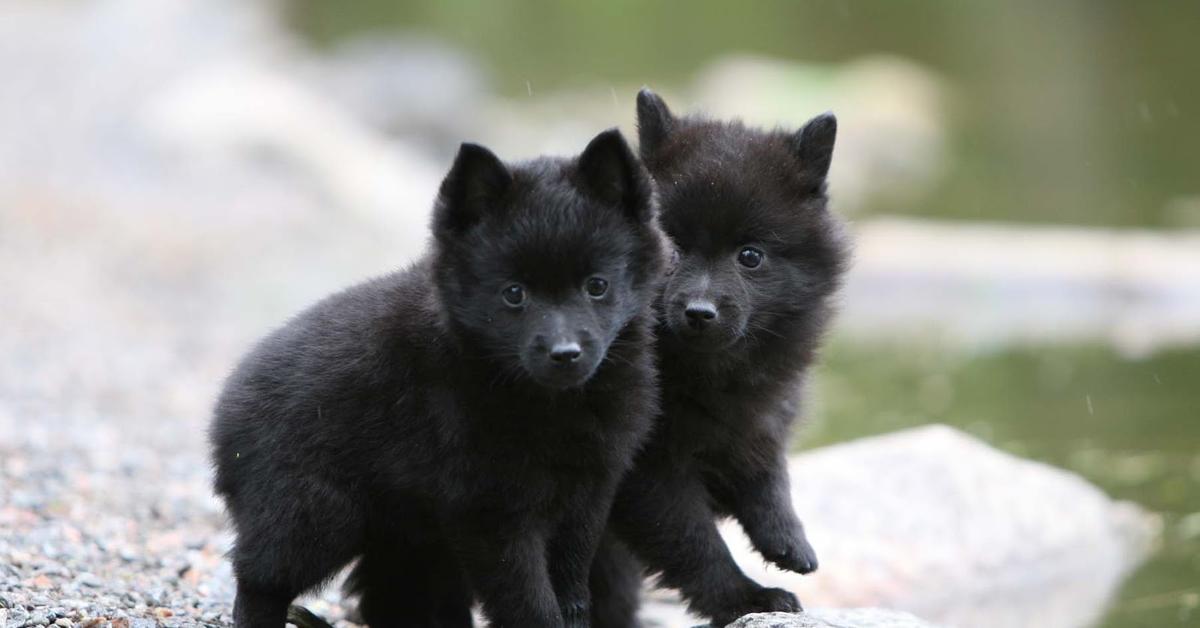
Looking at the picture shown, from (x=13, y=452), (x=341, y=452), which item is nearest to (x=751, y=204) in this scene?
(x=341, y=452)

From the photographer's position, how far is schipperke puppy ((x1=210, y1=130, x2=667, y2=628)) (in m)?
4.55

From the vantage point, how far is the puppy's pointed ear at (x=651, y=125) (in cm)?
549

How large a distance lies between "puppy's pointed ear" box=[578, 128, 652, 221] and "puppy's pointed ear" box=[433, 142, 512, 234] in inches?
9.2

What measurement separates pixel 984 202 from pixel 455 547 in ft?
50.4

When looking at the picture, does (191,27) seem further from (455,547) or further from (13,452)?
(455,547)

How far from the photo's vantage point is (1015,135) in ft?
73.5

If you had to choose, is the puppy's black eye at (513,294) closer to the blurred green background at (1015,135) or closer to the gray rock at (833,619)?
the gray rock at (833,619)

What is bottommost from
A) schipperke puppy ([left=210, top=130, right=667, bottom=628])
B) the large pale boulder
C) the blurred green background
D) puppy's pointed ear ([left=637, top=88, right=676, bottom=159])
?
the blurred green background

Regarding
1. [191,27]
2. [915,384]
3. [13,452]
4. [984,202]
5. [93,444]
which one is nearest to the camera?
[13,452]

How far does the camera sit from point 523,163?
4.75 metres

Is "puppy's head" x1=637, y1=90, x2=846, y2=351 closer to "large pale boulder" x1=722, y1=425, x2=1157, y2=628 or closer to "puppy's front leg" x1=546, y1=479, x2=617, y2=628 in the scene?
"puppy's front leg" x1=546, y1=479, x2=617, y2=628

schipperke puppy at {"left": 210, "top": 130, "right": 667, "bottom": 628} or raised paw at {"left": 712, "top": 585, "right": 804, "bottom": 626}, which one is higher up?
schipperke puppy at {"left": 210, "top": 130, "right": 667, "bottom": 628}

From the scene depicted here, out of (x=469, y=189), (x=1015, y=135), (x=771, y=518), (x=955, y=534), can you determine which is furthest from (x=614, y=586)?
(x=1015, y=135)

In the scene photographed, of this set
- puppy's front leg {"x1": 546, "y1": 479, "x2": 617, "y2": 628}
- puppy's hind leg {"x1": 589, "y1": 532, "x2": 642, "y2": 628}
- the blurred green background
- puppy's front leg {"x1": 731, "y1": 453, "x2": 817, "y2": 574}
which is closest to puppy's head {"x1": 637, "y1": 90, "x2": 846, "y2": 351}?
puppy's front leg {"x1": 731, "y1": 453, "x2": 817, "y2": 574}
